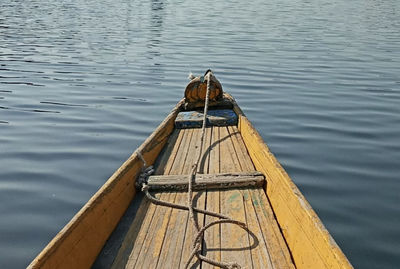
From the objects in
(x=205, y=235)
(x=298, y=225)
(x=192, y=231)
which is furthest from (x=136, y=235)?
(x=298, y=225)

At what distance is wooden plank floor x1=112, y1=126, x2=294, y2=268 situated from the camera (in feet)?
10.8

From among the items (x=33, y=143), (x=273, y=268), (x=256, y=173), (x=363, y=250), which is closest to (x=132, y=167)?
(x=256, y=173)

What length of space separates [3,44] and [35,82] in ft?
27.7

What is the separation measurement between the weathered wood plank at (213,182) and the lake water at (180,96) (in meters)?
1.54

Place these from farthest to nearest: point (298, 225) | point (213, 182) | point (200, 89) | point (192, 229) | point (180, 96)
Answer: point (180, 96) → point (200, 89) → point (213, 182) → point (192, 229) → point (298, 225)

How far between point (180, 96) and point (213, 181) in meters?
7.62

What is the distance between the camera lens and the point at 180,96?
11938 millimetres

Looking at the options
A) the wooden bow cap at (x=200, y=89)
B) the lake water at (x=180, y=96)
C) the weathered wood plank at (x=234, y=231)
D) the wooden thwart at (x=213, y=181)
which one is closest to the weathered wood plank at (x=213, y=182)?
the wooden thwart at (x=213, y=181)

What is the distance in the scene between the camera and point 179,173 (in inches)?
205

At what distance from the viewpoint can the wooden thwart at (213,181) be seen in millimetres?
4582

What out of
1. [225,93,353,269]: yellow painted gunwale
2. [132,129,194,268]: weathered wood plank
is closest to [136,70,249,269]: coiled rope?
[132,129,194,268]: weathered wood plank

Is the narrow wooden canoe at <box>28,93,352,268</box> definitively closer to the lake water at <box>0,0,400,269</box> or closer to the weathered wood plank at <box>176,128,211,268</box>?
the weathered wood plank at <box>176,128,211,268</box>

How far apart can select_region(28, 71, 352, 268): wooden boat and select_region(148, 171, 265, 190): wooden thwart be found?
0.04m

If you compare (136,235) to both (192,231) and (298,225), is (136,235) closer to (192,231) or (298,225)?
(192,231)
